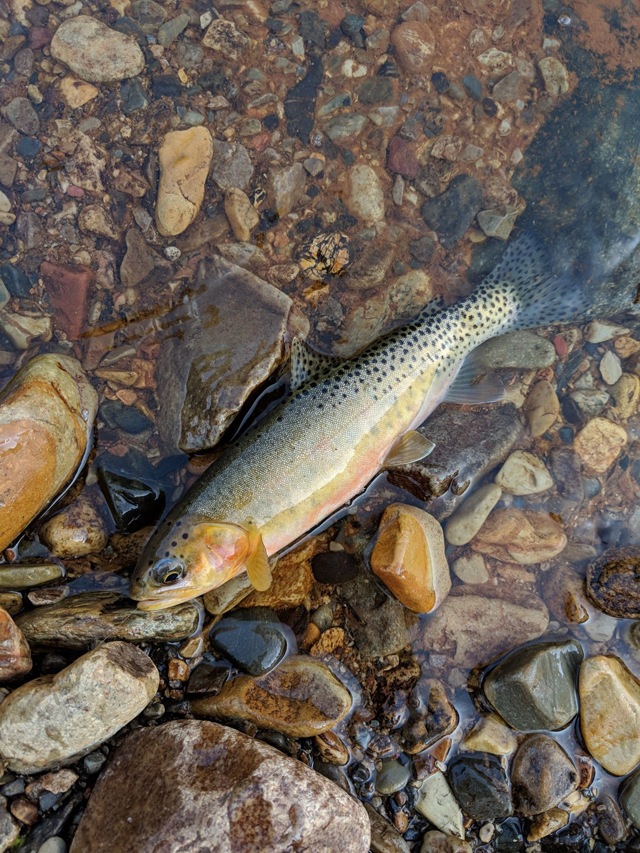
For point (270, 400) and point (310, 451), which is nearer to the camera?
point (310, 451)

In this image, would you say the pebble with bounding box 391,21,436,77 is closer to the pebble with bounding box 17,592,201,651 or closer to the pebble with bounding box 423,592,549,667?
the pebble with bounding box 423,592,549,667

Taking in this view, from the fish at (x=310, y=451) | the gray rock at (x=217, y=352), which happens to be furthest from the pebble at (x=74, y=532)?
the gray rock at (x=217, y=352)

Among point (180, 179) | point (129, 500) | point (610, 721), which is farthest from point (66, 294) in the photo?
point (610, 721)

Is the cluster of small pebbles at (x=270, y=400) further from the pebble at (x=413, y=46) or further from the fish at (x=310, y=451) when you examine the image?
the fish at (x=310, y=451)

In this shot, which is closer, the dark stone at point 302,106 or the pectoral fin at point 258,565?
the pectoral fin at point 258,565

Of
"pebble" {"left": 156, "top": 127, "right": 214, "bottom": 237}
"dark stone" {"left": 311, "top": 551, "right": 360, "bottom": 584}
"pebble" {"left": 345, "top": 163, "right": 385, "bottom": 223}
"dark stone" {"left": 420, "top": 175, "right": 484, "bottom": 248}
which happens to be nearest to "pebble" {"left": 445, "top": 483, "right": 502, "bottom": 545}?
"dark stone" {"left": 311, "top": 551, "right": 360, "bottom": 584}

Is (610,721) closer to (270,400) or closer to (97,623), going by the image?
(270,400)
